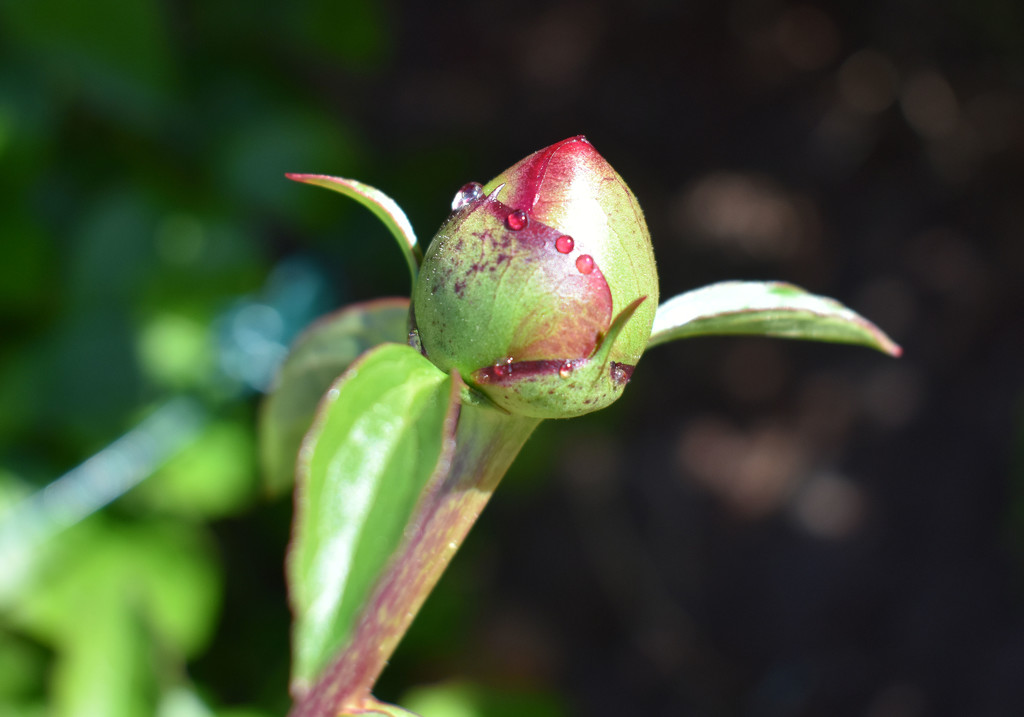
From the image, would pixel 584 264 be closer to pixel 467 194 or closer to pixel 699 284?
pixel 467 194

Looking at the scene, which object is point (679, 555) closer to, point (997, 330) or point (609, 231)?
point (997, 330)

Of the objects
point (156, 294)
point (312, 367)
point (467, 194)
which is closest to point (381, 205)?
point (467, 194)

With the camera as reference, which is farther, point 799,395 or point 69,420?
point 799,395

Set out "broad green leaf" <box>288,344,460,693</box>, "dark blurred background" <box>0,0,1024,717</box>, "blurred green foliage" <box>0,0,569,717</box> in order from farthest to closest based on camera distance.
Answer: "dark blurred background" <box>0,0,1024,717</box> → "blurred green foliage" <box>0,0,569,717</box> → "broad green leaf" <box>288,344,460,693</box>

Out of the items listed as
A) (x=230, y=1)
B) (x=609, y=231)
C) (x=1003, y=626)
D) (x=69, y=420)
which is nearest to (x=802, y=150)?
(x=1003, y=626)

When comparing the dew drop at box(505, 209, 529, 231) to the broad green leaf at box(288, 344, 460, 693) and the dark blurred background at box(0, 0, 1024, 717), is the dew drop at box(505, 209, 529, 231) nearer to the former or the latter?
the broad green leaf at box(288, 344, 460, 693)

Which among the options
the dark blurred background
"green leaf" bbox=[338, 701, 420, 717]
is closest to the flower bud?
"green leaf" bbox=[338, 701, 420, 717]

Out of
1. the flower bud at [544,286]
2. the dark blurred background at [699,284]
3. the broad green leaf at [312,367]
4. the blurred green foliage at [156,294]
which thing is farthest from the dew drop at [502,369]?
the dark blurred background at [699,284]
